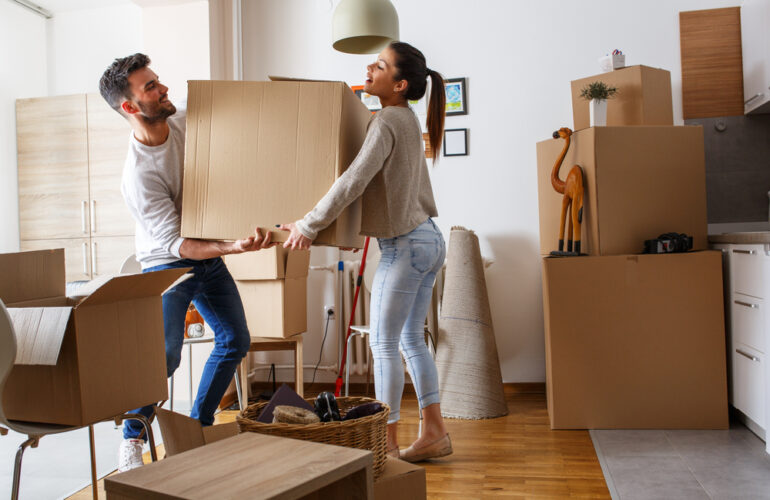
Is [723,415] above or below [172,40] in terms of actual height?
below

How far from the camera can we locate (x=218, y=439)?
1.48 metres

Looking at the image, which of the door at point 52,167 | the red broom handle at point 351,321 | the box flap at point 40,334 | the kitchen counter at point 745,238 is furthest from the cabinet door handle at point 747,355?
the door at point 52,167

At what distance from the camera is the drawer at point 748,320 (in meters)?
2.46

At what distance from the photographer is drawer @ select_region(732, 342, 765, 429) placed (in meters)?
2.48

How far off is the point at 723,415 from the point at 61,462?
268 cm

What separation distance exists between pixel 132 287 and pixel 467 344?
200cm

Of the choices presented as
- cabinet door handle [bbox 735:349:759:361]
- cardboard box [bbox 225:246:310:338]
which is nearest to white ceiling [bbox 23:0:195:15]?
cardboard box [bbox 225:246:310:338]

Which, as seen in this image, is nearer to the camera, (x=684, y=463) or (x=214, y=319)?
(x=214, y=319)

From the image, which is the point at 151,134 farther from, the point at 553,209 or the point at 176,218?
the point at 553,209

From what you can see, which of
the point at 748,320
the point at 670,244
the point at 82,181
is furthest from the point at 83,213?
the point at 748,320

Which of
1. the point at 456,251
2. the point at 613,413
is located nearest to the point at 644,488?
the point at 613,413

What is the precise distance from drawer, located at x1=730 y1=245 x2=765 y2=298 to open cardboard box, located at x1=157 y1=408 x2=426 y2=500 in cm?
164

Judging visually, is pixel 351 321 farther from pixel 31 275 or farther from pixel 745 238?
pixel 31 275

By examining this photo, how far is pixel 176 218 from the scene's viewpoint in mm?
1919
